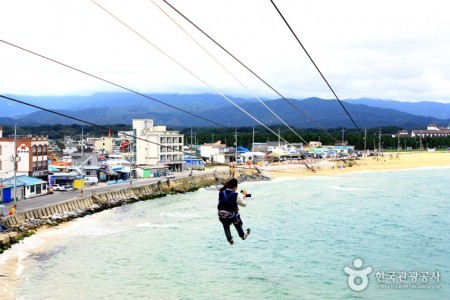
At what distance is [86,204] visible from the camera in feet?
114

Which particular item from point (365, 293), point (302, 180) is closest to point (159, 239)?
point (365, 293)

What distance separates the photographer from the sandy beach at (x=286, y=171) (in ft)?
61.9

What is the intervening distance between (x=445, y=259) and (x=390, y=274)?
157 inches

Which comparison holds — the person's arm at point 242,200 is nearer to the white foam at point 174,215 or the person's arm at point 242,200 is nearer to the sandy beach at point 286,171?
the sandy beach at point 286,171

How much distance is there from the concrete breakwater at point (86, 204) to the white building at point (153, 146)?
6022 mm

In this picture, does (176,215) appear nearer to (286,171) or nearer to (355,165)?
(286,171)

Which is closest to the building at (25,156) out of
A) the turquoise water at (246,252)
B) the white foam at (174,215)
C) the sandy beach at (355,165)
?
the turquoise water at (246,252)

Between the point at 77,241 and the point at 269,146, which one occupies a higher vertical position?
the point at 269,146

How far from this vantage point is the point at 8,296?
54.0 feet

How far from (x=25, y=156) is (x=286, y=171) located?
37109 mm

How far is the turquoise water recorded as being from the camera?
722 inches

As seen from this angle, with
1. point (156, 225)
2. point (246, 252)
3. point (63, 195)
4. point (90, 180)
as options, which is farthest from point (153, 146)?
point (246, 252)

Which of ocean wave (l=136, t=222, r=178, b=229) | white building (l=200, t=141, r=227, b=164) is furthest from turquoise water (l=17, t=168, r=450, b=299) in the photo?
white building (l=200, t=141, r=227, b=164)

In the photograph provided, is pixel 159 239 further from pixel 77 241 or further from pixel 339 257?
pixel 339 257
